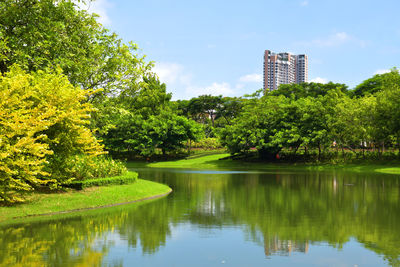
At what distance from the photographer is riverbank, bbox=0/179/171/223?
17047mm

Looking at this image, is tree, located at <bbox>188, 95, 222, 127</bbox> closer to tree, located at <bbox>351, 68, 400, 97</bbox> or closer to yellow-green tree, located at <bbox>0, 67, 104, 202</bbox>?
tree, located at <bbox>351, 68, 400, 97</bbox>

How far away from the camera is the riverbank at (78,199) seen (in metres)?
17.0

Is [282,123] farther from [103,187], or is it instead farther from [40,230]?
[40,230]

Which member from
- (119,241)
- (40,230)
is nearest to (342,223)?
(119,241)

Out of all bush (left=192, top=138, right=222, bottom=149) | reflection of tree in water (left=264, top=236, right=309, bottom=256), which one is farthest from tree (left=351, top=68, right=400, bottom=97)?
reflection of tree in water (left=264, top=236, right=309, bottom=256)

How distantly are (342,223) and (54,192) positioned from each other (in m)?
13.9

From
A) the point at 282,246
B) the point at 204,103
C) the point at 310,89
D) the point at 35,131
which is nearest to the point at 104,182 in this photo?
the point at 35,131

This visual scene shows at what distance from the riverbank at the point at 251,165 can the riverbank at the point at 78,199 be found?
37898 millimetres

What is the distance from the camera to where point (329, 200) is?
74.1 feet

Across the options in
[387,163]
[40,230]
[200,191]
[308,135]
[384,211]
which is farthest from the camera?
[308,135]

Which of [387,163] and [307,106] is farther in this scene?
[307,106]

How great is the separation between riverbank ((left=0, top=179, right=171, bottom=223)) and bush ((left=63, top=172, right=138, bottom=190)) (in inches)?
12.3

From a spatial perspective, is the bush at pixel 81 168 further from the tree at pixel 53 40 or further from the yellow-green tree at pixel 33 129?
the tree at pixel 53 40

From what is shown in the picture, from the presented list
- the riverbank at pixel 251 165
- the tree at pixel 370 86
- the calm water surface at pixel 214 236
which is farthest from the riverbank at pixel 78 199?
the tree at pixel 370 86
